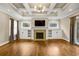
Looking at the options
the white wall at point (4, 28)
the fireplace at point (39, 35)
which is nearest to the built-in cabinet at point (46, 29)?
the fireplace at point (39, 35)

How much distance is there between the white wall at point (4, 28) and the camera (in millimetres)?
3941

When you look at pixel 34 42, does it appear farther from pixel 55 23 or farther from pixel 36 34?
pixel 55 23

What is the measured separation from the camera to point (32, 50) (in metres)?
4.04

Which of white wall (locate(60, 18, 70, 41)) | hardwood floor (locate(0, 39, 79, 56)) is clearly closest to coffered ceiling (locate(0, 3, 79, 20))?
white wall (locate(60, 18, 70, 41))

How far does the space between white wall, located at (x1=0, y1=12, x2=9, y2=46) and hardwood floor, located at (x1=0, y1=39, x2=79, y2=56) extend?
0.60 feet

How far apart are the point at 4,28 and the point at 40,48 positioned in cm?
132

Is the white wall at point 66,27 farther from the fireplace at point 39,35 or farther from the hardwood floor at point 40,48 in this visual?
the fireplace at point 39,35

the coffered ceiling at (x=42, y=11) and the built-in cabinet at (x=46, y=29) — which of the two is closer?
the coffered ceiling at (x=42, y=11)

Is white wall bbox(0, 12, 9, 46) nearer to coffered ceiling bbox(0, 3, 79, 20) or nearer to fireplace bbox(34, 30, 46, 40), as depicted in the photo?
coffered ceiling bbox(0, 3, 79, 20)

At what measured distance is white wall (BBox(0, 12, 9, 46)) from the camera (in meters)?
3.94

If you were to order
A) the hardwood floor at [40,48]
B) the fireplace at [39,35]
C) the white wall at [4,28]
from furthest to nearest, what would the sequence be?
1. the fireplace at [39,35]
2. the white wall at [4,28]
3. the hardwood floor at [40,48]

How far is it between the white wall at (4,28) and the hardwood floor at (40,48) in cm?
18

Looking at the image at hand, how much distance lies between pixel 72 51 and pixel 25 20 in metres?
1.78

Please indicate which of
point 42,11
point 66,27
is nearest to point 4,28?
point 42,11
